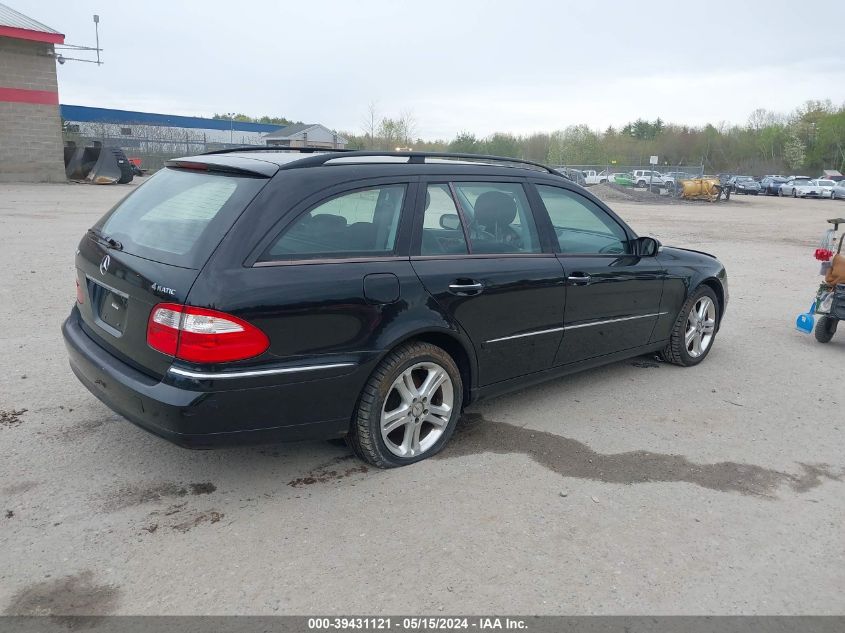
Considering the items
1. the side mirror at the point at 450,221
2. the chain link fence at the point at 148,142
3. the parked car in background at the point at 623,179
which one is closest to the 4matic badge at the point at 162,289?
the side mirror at the point at 450,221

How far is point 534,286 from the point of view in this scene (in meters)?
4.39

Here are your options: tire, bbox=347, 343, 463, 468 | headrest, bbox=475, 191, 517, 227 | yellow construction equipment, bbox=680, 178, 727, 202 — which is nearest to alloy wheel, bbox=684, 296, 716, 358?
headrest, bbox=475, 191, 517, 227

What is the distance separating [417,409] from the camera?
3.88 m

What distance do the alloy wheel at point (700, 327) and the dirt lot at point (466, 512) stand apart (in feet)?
1.84

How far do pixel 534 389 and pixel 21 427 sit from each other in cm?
342

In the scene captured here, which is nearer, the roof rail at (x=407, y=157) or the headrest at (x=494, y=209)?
the roof rail at (x=407, y=157)

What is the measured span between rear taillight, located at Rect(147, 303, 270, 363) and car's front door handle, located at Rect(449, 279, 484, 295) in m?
1.17

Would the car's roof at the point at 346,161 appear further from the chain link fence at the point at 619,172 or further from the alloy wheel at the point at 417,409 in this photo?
the chain link fence at the point at 619,172

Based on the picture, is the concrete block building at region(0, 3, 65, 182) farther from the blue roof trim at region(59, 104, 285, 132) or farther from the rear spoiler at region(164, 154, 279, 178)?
the rear spoiler at region(164, 154, 279, 178)

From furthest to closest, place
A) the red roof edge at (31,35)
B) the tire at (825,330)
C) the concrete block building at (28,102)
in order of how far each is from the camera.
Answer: the concrete block building at (28,102) < the red roof edge at (31,35) < the tire at (825,330)

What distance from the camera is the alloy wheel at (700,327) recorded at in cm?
593

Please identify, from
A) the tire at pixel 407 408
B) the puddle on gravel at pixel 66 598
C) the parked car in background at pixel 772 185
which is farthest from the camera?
the parked car in background at pixel 772 185

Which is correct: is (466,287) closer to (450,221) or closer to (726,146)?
(450,221)

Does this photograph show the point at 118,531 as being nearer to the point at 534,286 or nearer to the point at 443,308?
the point at 443,308
